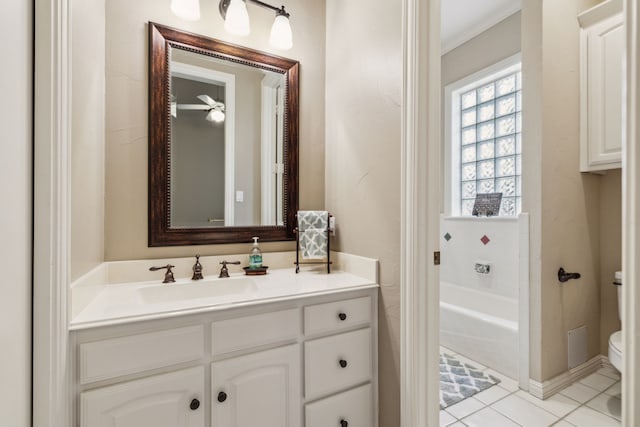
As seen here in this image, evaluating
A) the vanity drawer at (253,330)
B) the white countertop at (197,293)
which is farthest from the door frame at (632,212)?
the vanity drawer at (253,330)

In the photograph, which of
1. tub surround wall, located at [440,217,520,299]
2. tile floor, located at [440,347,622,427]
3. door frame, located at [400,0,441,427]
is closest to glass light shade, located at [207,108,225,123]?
door frame, located at [400,0,441,427]

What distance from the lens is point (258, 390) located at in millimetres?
1067

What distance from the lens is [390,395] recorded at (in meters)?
1.26

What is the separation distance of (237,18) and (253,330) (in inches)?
59.1

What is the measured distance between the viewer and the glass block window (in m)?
2.68

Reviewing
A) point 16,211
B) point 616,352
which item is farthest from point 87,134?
point 616,352

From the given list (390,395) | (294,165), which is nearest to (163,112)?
(294,165)

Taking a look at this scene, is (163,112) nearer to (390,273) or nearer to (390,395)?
(390,273)

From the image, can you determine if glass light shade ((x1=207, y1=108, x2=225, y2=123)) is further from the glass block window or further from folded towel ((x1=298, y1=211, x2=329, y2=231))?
the glass block window

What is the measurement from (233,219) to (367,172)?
29.7 inches

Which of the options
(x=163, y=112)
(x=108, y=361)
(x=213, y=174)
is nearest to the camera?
(x=108, y=361)

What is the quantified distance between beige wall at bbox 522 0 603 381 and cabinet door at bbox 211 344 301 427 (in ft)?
5.04

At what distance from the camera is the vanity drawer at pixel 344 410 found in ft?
3.85

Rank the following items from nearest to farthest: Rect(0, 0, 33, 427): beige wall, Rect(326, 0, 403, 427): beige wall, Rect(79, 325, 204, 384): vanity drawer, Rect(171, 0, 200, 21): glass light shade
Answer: Rect(0, 0, 33, 427): beige wall < Rect(79, 325, 204, 384): vanity drawer < Rect(326, 0, 403, 427): beige wall < Rect(171, 0, 200, 21): glass light shade
